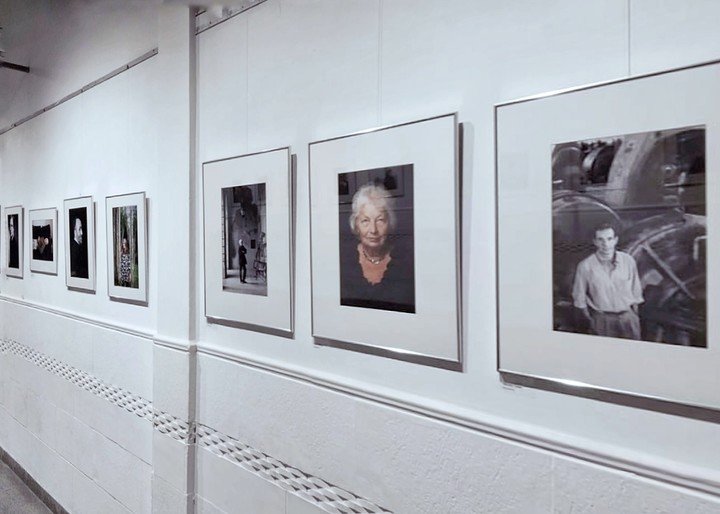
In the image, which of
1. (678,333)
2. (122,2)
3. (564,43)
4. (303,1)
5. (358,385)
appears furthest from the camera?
(122,2)

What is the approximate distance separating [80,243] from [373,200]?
221 cm

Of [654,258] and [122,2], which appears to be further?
[122,2]

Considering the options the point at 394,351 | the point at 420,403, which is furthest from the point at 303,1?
the point at 420,403

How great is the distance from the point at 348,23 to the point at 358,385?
1.08m

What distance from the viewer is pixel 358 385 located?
5.14ft

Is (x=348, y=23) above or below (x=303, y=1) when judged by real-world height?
below

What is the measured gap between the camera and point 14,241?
3.90 metres

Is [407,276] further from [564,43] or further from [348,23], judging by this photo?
[348,23]

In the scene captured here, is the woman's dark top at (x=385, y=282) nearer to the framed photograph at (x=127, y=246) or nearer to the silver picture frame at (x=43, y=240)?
the framed photograph at (x=127, y=246)

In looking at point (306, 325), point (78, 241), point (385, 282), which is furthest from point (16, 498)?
point (385, 282)

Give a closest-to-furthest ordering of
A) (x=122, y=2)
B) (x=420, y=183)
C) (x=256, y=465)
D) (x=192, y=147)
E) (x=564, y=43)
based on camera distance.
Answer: (x=564, y=43) → (x=420, y=183) → (x=256, y=465) → (x=192, y=147) → (x=122, y=2)

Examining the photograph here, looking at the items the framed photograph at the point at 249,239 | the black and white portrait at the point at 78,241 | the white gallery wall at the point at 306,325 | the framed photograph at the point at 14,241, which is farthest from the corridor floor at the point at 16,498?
the framed photograph at the point at 249,239

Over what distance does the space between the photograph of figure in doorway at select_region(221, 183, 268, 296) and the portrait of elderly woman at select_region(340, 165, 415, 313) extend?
414mm

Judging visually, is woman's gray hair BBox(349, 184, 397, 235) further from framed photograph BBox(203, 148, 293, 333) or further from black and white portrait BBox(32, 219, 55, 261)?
black and white portrait BBox(32, 219, 55, 261)
